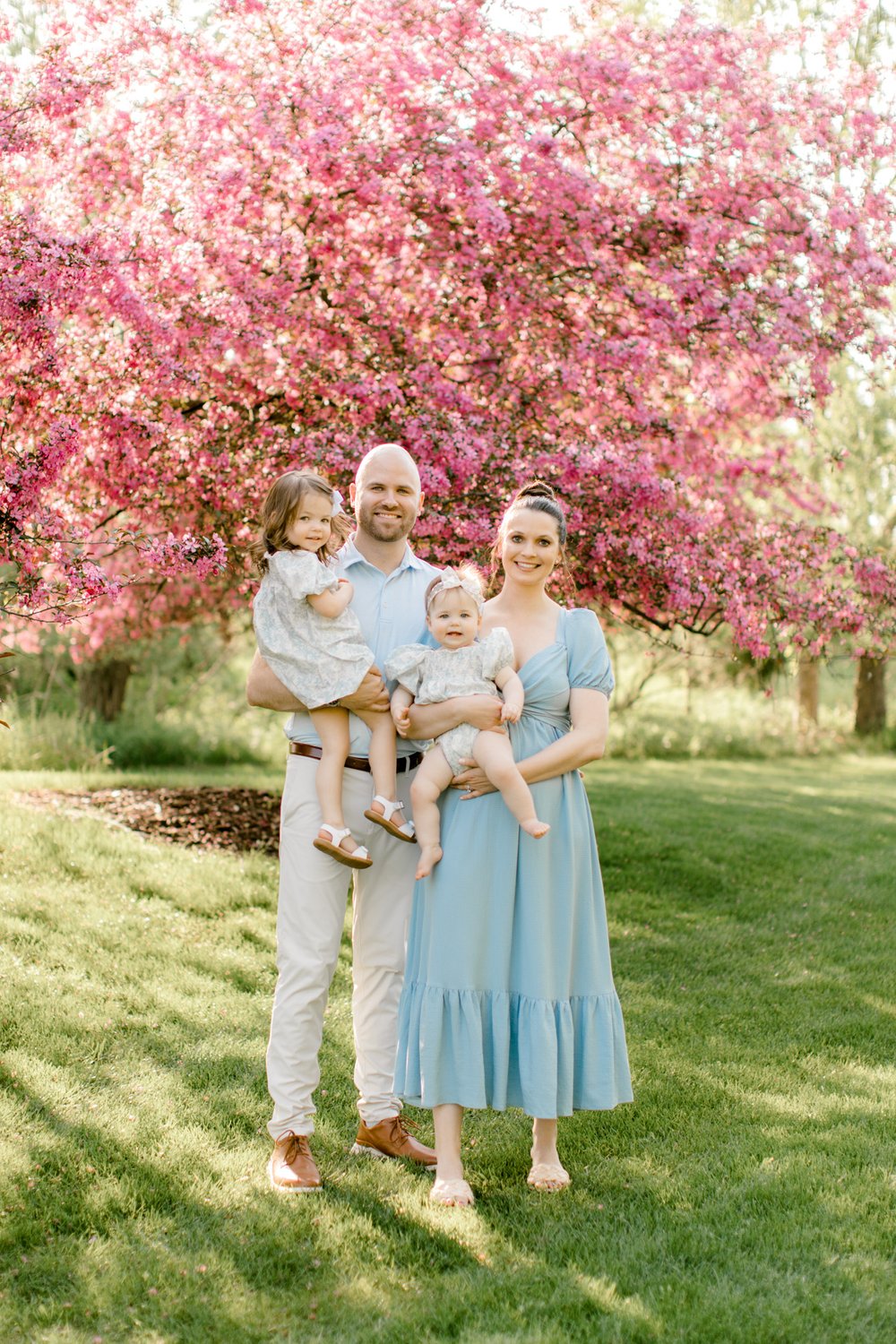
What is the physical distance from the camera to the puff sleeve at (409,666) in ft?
11.9

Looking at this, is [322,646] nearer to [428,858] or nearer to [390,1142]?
[428,858]

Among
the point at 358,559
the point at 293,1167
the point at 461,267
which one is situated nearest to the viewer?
the point at 293,1167

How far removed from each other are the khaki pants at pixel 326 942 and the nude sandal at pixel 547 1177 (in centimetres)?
51

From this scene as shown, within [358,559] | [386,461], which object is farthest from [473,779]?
[386,461]

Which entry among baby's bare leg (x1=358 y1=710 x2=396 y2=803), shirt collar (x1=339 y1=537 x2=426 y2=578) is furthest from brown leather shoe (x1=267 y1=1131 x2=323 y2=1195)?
shirt collar (x1=339 y1=537 x2=426 y2=578)

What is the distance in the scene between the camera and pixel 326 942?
3713mm

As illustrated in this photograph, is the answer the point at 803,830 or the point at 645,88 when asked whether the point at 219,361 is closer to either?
the point at 645,88

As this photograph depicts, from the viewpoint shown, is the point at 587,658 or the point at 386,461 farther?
the point at 386,461

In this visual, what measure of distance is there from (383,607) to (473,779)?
65 centimetres

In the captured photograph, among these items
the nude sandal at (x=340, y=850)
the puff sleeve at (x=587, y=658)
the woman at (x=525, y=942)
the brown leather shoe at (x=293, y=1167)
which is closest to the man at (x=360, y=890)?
the brown leather shoe at (x=293, y=1167)

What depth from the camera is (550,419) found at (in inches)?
271

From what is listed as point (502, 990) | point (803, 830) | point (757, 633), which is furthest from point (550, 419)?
point (803, 830)

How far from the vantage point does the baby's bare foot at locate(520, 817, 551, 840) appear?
3.38 meters

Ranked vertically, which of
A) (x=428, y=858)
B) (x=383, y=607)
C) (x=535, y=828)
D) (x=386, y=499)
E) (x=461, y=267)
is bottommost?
(x=428, y=858)
